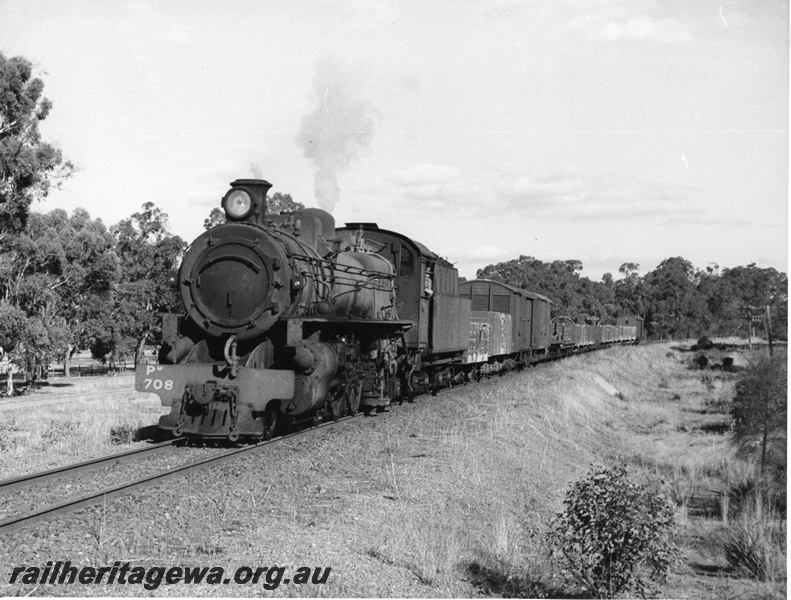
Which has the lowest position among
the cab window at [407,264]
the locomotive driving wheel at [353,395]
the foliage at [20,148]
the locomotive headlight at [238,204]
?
the locomotive driving wheel at [353,395]

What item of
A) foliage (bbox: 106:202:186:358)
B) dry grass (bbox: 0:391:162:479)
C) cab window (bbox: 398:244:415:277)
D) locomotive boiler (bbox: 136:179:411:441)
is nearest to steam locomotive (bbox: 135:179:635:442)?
locomotive boiler (bbox: 136:179:411:441)

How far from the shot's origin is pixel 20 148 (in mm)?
21531

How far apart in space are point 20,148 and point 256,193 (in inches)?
511

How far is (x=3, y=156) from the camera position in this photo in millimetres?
21109

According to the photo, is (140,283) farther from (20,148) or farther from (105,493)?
(105,493)

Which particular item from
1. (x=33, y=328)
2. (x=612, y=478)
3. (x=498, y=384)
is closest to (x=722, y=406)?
(x=498, y=384)

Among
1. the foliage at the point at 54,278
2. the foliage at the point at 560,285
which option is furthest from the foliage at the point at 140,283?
the foliage at the point at 560,285

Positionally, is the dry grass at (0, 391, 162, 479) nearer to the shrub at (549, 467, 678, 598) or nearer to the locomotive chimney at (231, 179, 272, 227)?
the locomotive chimney at (231, 179, 272, 227)

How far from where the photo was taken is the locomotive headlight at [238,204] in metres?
12.0

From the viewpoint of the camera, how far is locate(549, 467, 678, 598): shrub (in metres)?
6.48

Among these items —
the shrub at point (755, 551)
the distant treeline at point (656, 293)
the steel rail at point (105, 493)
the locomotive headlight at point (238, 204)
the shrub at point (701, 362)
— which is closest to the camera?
the steel rail at point (105, 493)

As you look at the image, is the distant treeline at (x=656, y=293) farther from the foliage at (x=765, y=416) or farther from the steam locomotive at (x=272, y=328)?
the steam locomotive at (x=272, y=328)

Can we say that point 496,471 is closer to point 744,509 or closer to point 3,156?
point 744,509

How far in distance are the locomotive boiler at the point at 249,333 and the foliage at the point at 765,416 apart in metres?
8.33
